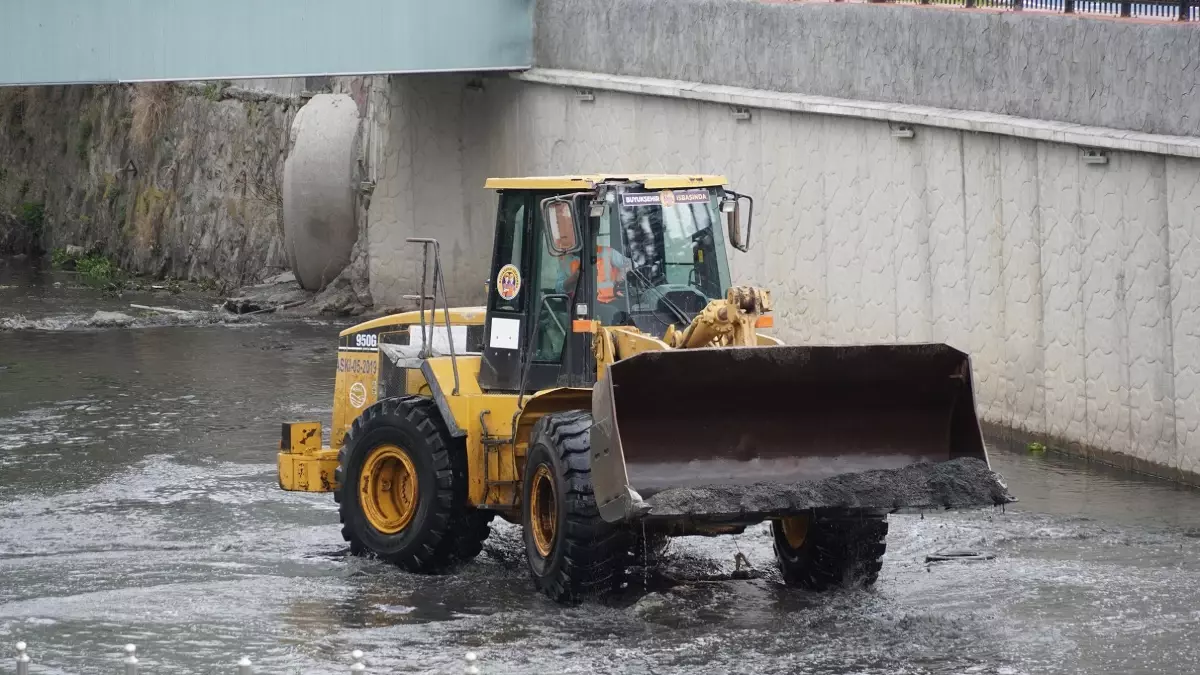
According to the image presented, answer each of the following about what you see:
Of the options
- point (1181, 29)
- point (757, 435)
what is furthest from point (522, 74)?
point (757, 435)

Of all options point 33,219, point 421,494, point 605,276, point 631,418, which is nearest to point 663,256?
point 605,276

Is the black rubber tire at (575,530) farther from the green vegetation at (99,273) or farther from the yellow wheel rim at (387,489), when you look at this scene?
the green vegetation at (99,273)

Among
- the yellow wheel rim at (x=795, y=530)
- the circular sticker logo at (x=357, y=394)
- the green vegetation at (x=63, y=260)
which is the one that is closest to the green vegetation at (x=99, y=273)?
the green vegetation at (x=63, y=260)

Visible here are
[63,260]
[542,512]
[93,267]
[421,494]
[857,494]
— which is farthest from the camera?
[63,260]

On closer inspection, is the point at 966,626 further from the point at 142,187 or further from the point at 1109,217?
the point at 142,187

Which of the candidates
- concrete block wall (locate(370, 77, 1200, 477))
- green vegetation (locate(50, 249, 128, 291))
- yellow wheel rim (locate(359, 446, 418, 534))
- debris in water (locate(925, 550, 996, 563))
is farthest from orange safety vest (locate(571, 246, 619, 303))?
green vegetation (locate(50, 249, 128, 291))

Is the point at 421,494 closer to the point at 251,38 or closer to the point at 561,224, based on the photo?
the point at 561,224

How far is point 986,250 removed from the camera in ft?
55.6

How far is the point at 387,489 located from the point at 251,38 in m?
12.7

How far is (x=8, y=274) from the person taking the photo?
33719 mm

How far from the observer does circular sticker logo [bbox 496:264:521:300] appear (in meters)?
11.5

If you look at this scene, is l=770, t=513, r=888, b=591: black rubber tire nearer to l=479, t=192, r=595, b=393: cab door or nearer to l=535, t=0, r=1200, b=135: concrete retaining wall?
l=479, t=192, r=595, b=393: cab door

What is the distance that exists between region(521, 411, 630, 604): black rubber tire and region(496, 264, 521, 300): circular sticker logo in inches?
49.9

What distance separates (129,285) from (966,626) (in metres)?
24.4
